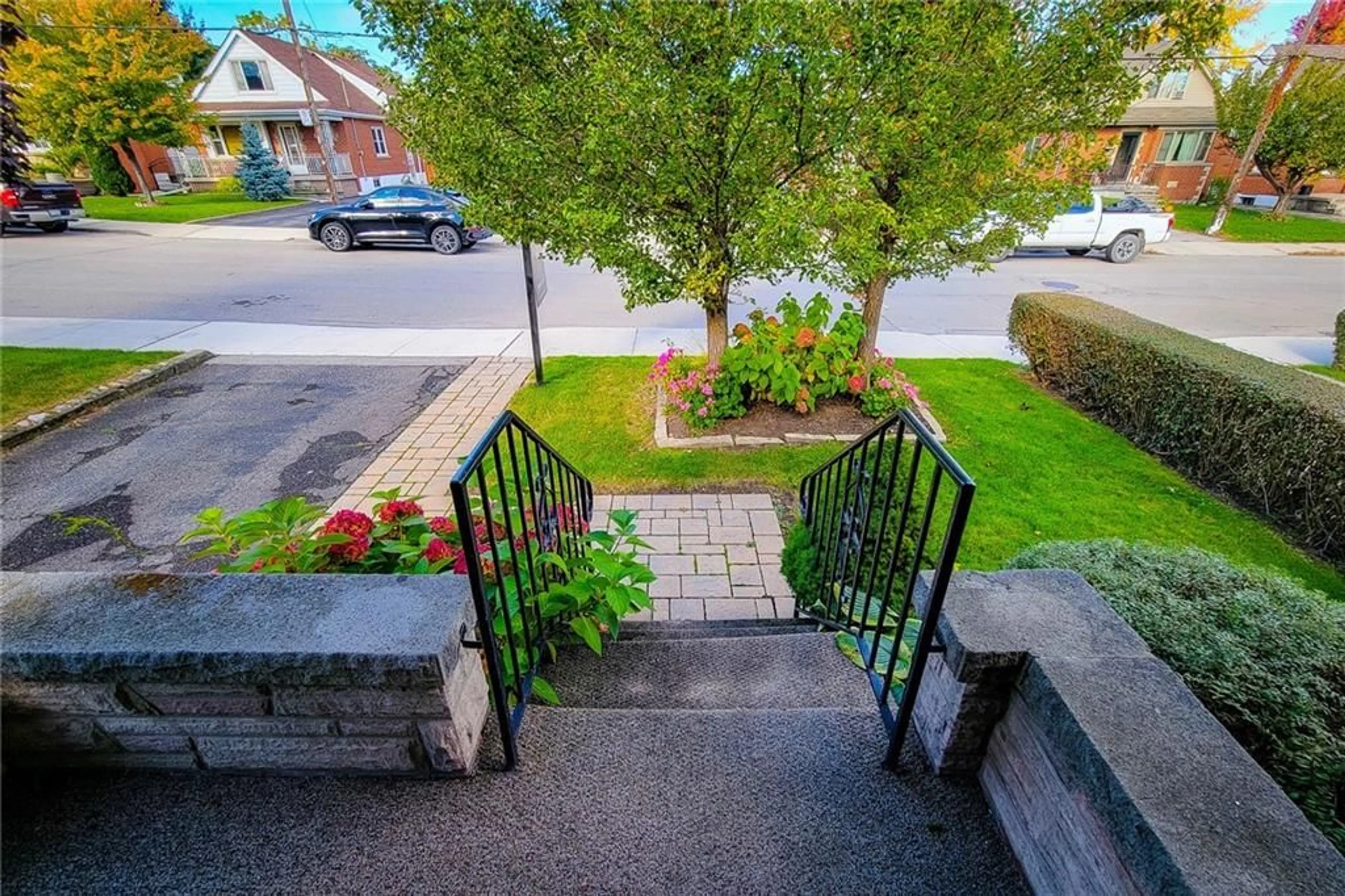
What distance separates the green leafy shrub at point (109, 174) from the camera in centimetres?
2125

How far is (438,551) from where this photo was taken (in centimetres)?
190

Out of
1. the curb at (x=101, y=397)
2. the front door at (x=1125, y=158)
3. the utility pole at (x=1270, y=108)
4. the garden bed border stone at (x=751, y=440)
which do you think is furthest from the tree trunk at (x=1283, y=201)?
the curb at (x=101, y=397)

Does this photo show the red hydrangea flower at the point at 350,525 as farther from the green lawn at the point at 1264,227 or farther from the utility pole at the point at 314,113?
the green lawn at the point at 1264,227

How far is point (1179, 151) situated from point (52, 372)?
111 feet

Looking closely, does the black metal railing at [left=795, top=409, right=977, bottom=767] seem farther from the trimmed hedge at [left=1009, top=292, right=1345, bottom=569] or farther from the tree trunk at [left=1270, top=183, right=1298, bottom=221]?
the tree trunk at [left=1270, top=183, right=1298, bottom=221]

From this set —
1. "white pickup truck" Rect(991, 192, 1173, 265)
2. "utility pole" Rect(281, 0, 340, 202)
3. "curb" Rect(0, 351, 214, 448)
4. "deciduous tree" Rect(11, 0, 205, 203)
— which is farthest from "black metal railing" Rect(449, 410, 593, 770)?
"deciduous tree" Rect(11, 0, 205, 203)

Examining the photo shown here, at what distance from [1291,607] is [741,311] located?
7819 mm

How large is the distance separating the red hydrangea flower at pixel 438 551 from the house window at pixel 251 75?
30.5 meters

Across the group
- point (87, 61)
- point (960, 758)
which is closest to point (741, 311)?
point (960, 758)

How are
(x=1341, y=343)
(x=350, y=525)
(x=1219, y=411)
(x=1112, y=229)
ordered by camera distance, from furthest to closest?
1. (x=1112, y=229)
2. (x=1341, y=343)
3. (x=1219, y=411)
4. (x=350, y=525)

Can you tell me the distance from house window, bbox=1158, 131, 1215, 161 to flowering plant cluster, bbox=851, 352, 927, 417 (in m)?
27.2

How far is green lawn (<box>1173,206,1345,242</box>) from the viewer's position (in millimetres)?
16172

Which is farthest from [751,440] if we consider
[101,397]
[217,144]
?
[217,144]

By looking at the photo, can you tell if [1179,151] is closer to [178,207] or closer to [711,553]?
[711,553]
